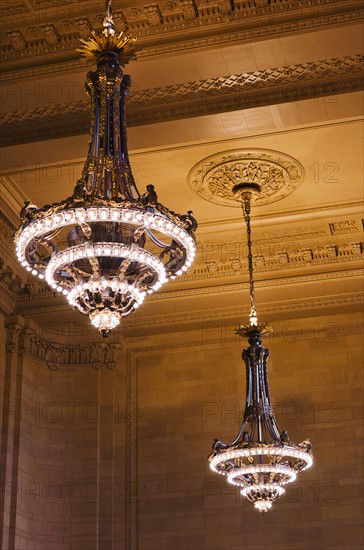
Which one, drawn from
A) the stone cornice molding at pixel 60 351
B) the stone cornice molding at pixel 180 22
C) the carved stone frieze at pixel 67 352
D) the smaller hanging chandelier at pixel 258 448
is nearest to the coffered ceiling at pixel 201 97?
the stone cornice molding at pixel 180 22

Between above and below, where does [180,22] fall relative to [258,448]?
above

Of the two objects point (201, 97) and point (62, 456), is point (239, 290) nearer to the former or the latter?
point (62, 456)

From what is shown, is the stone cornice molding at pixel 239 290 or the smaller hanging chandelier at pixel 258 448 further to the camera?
the stone cornice molding at pixel 239 290

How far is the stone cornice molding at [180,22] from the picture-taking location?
7289 millimetres

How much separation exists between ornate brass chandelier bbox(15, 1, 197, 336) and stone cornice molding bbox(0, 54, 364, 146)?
6.81 feet

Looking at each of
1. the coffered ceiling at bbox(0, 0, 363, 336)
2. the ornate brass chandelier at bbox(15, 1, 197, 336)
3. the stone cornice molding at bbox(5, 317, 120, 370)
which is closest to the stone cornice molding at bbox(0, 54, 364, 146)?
the coffered ceiling at bbox(0, 0, 363, 336)

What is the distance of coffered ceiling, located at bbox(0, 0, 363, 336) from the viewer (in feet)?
24.3

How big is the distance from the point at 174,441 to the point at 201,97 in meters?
5.11

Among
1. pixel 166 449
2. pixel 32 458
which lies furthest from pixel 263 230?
pixel 32 458

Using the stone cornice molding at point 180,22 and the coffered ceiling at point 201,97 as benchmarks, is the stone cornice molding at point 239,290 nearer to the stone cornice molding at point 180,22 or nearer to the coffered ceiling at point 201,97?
the coffered ceiling at point 201,97

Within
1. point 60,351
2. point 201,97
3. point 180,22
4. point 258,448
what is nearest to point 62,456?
point 60,351

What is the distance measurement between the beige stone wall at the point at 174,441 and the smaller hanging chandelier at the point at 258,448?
2.20m

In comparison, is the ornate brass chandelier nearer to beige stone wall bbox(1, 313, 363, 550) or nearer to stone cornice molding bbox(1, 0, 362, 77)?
stone cornice molding bbox(1, 0, 362, 77)

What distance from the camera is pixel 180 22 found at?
751 cm
